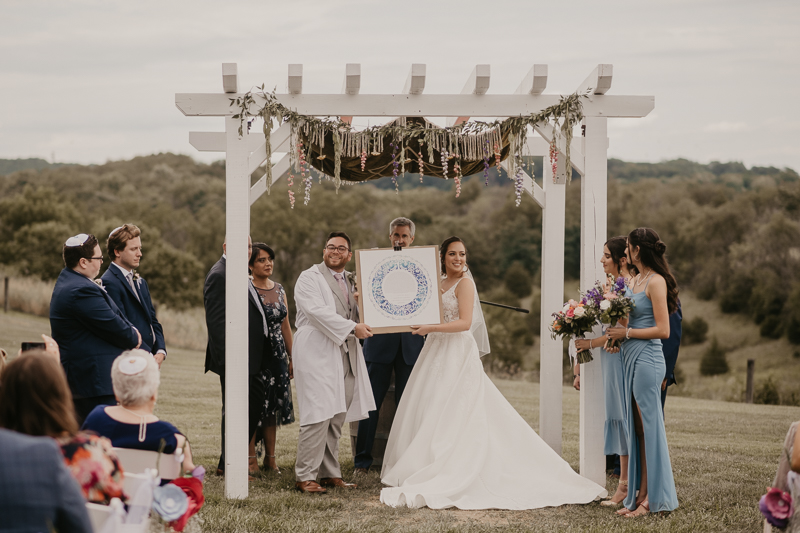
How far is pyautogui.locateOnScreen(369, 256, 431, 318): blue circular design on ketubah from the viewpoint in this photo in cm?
604

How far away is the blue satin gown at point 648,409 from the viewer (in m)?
5.07

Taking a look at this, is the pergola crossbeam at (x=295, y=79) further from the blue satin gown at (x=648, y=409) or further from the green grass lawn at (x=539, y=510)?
the green grass lawn at (x=539, y=510)

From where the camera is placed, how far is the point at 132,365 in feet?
10.5

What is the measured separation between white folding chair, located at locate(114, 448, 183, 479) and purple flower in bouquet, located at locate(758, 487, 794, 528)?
2.65 m

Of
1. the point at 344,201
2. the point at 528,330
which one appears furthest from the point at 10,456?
the point at 344,201

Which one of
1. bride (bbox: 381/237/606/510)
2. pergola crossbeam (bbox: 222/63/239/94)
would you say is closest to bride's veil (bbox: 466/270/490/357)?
bride (bbox: 381/237/606/510)

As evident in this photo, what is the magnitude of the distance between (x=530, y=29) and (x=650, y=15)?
211 inches

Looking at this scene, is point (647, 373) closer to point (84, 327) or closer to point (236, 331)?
point (236, 331)

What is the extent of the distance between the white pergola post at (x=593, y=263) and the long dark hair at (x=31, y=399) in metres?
4.18

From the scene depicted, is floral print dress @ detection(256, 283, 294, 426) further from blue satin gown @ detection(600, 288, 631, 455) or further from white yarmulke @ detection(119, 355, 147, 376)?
white yarmulke @ detection(119, 355, 147, 376)

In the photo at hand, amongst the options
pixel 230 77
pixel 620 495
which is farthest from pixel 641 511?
pixel 230 77

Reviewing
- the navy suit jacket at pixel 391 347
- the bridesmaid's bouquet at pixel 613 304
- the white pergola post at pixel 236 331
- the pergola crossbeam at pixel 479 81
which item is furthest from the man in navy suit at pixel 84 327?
the bridesmaid's bouquet at pixel 613 304

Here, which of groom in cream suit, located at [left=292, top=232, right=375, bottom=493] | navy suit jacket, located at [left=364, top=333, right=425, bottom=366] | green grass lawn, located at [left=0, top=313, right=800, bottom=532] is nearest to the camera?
green grass lawn, located at [left=0, top=313, right=800, bottom=532]

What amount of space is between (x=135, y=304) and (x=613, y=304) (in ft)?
11.5
